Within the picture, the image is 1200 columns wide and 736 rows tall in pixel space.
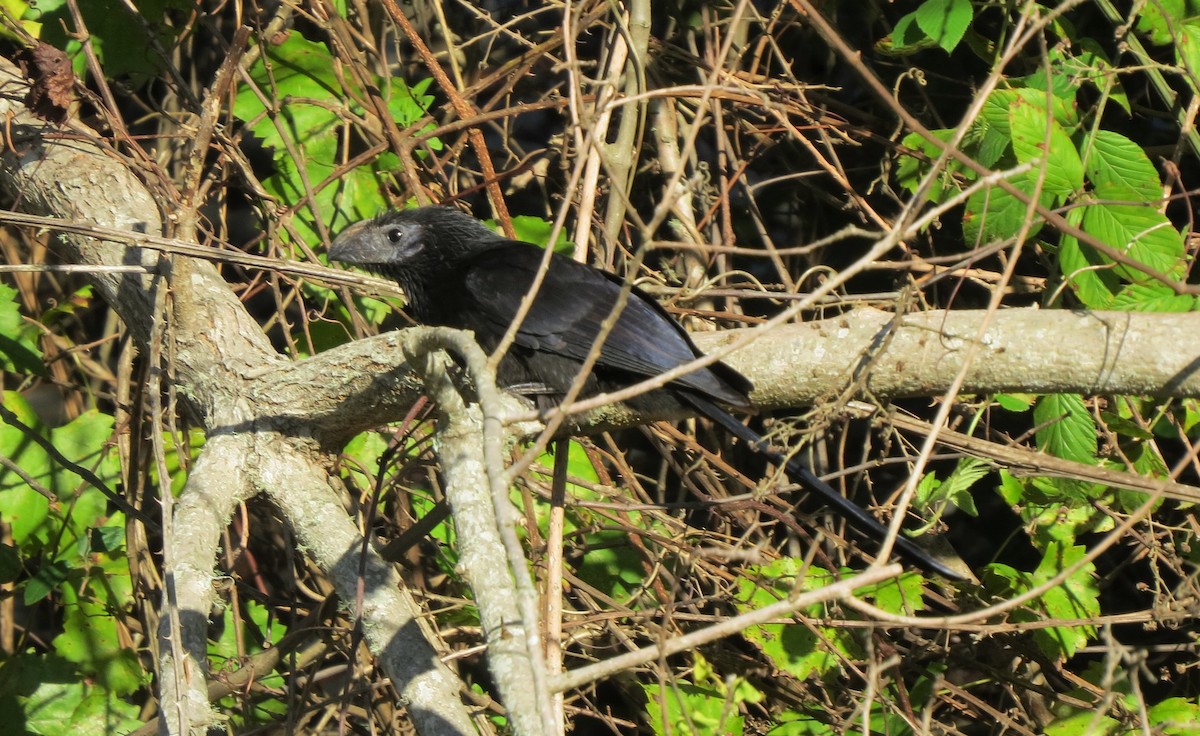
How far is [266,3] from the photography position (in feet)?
13.5

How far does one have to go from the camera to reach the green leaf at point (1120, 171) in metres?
2.76

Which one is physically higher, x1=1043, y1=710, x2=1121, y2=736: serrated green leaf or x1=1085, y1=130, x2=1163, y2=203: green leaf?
x1=1085, y1=130, x2=1163, y2=203: green leaf

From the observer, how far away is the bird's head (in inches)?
128

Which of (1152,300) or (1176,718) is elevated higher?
(1152,300)

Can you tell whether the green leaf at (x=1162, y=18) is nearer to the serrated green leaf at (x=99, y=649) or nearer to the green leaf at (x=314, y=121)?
the green leaf at (x=314, y=121)

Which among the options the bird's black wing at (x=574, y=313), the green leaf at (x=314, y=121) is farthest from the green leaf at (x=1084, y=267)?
the green leaf at (x=314, y=121)

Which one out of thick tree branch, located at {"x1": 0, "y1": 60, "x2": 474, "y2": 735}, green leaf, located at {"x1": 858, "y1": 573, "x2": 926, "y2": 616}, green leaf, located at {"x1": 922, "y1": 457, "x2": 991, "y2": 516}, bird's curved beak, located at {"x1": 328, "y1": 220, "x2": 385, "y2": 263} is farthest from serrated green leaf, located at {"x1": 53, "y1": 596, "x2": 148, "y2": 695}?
green leaf, located at {"x1": 922, "y1": 457, "x2": 991, "y2": 516}

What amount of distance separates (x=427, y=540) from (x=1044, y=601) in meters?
2.00

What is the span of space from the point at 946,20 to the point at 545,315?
4.40 feet

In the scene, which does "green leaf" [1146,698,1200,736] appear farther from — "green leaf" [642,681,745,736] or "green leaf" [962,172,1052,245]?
"green leaf" [962,172,1052,245]

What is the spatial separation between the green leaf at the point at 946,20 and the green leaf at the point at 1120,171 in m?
0.47

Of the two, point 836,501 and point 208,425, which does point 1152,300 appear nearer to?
point 836,501

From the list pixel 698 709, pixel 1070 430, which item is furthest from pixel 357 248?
pixel 1070 430

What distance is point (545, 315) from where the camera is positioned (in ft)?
9.53
